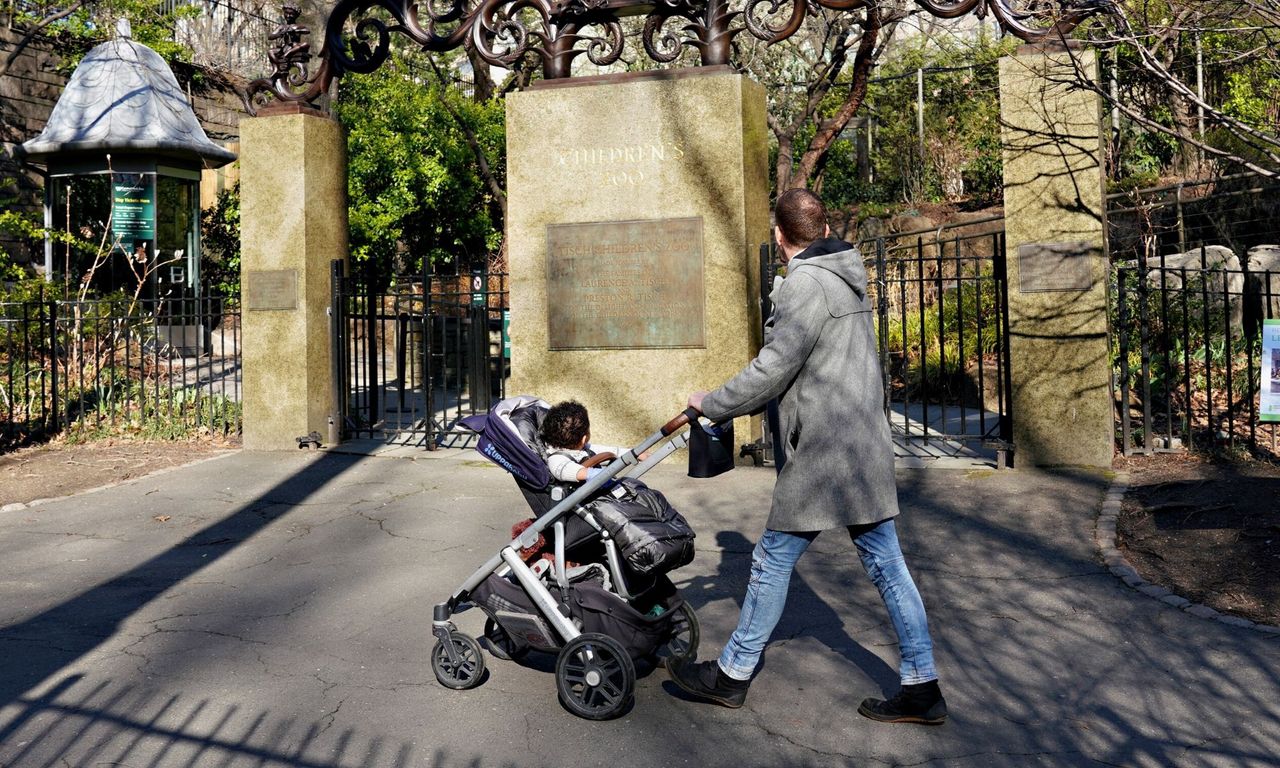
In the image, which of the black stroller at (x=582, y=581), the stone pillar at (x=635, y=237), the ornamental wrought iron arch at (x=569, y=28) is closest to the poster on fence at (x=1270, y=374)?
the ornamental wrought iron arch at (x=569, y=28)

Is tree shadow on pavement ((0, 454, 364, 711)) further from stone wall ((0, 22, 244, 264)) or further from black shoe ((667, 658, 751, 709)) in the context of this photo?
stone wall ((0, 22, 244, 264))

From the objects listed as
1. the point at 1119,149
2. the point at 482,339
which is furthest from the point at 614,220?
the point at 1119,149

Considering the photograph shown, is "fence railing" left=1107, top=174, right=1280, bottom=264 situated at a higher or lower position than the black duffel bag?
higher

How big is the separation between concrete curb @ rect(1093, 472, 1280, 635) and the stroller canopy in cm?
318

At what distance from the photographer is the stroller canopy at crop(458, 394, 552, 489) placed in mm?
4309

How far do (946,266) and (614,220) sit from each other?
41.9 ft

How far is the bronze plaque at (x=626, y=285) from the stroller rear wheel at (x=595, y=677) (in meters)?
5.11

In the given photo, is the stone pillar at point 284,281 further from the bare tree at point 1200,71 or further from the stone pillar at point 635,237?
the bare tree at point 1200,71

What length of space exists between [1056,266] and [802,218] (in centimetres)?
488

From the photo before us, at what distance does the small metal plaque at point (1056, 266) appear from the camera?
817 cm

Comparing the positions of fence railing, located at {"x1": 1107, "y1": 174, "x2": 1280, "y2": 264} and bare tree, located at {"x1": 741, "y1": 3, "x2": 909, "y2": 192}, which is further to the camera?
bare tree, located at {"x1": 741, "y1": 3, "x2": 909, "y2": 192}

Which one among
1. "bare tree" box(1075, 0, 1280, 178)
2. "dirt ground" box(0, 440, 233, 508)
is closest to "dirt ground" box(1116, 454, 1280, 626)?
"bare tree" box(1075, 0, 1280, 178)

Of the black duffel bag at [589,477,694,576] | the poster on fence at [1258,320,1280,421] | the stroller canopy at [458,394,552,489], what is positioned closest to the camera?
the black duffel bag at [589,477,694,576]

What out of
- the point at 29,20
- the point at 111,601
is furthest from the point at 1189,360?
the point at 29,20
